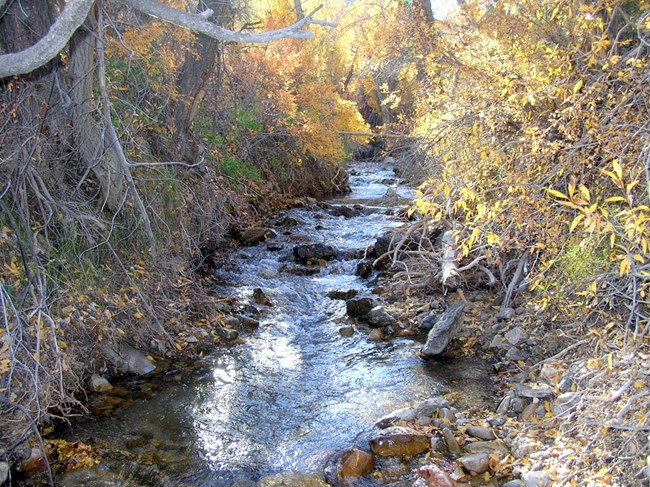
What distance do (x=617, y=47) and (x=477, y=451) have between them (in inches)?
162

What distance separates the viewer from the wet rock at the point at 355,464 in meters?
3.88

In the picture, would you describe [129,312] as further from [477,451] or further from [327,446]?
[477,451]

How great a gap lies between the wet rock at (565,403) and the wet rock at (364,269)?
4659mm

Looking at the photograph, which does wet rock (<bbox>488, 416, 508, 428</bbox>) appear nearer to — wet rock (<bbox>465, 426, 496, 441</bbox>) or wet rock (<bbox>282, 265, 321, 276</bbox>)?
wet rock (<bbox>465, 426, 496, 441</bbox>)

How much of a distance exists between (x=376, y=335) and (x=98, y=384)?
325 centimetres

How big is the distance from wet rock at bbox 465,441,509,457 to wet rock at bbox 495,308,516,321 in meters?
2.25

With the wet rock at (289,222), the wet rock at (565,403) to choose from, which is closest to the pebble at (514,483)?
the wet rock at (565,403)

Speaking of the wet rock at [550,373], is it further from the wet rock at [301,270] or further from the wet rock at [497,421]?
the wet rock at [301,270]

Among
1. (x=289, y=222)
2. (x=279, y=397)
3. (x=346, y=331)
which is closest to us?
(x=279, y=397)

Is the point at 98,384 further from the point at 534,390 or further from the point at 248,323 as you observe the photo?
the point at 534,390

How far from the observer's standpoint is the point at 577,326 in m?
4.95

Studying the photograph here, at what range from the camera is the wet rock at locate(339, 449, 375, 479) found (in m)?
3.88

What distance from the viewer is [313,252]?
9547mm

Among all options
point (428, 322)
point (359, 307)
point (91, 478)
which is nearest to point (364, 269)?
point (359, 307)
